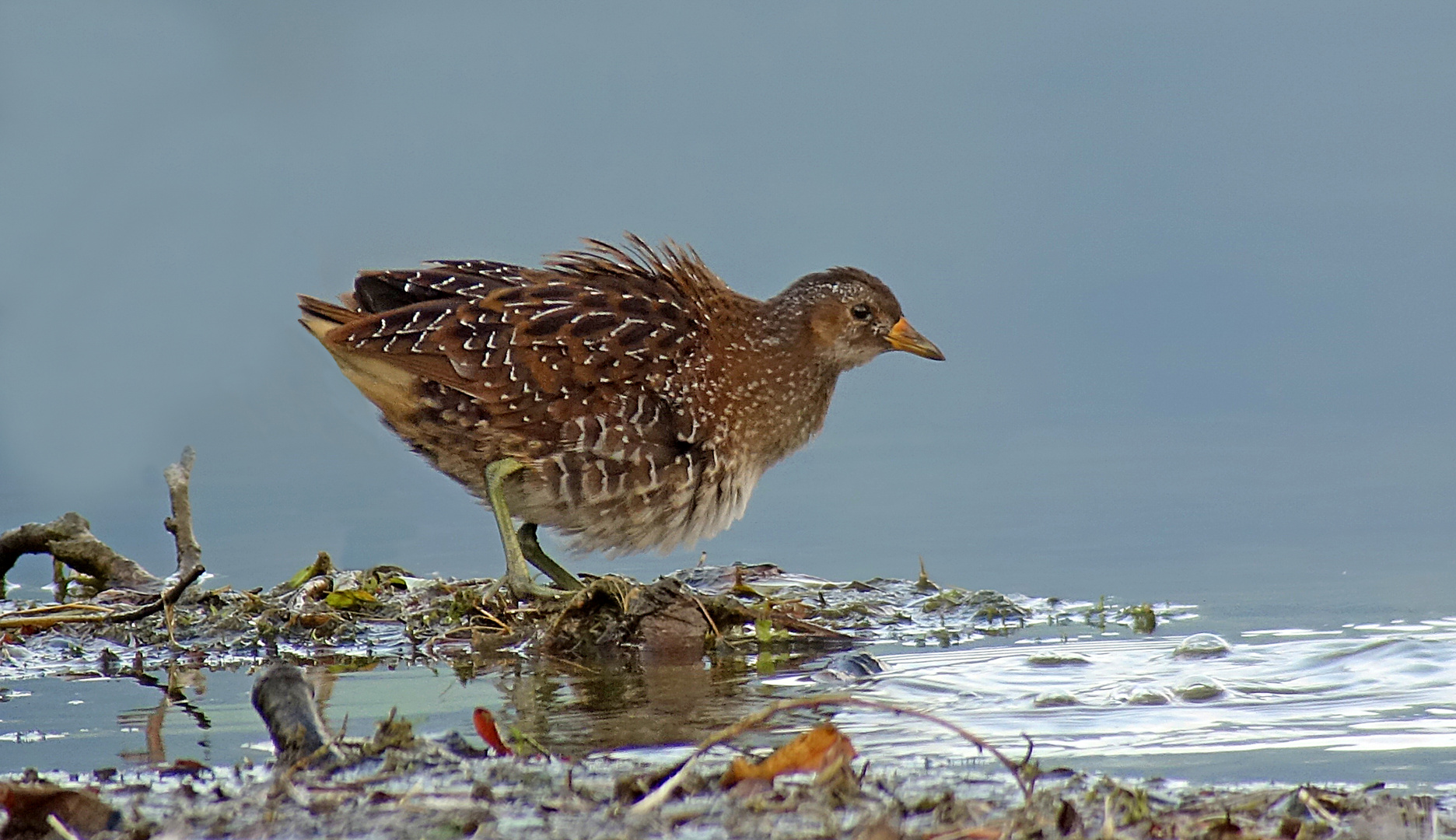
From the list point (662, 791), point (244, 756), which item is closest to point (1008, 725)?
point (662, 791)

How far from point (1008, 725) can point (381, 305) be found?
12.3 feet

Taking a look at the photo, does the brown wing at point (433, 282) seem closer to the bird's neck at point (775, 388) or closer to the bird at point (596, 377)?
the bird at point (596, 377)

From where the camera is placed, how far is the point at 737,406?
752cm

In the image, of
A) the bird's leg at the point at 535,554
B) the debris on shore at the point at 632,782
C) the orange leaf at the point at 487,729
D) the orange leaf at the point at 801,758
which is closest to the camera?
the debris on shore at the point at 632,782

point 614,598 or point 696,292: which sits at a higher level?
point 696,292

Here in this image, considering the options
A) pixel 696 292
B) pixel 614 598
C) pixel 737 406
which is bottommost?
pixel 614 598

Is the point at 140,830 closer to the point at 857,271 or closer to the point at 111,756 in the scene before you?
the point at 111,756

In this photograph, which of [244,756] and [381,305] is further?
[381,305]

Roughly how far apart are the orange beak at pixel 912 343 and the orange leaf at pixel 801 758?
418 cm

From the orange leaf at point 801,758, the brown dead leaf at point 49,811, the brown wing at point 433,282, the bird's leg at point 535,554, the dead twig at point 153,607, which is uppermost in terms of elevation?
the brown wing at point 433,282

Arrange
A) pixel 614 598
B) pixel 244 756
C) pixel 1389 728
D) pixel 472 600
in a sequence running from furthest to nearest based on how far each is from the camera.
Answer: pixel 472 600 < pixel 614 598 < pixel 1389 728 < pixel 244 756

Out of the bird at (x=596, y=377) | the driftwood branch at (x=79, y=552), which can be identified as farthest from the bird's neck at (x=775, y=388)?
the driftwood branch at (x=79, y=552)

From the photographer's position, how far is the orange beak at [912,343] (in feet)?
26.1

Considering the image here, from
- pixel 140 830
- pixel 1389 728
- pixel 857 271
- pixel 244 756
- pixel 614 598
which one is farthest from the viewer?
pixel 857 271
